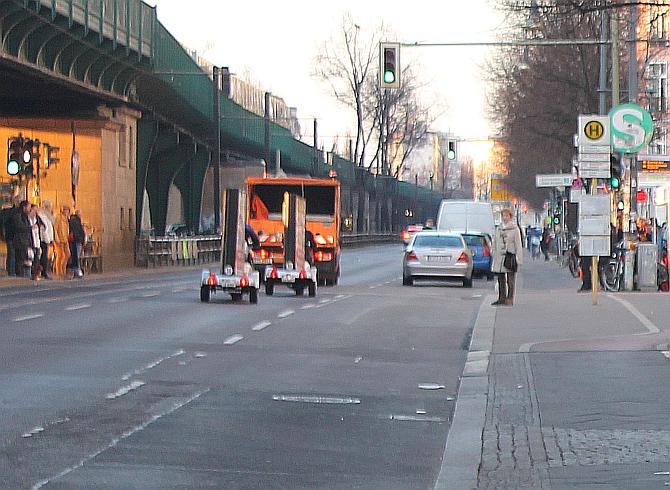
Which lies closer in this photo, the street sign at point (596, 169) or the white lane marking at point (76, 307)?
the white lane marking at point (76, 307)

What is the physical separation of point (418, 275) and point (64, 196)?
560 inches

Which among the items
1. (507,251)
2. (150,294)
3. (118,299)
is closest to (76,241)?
(150,294)

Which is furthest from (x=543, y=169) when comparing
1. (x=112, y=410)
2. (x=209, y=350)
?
(x=112, y=410)

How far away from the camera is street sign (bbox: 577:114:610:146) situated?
2350cm

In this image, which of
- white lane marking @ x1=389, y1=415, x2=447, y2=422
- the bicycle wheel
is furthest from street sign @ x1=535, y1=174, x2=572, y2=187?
white lane marking @ x1=389, y1=415, x2=447, y2=422

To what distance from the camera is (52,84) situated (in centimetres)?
3906

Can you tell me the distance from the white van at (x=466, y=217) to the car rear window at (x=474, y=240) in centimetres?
664

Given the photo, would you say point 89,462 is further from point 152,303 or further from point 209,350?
point 152,303

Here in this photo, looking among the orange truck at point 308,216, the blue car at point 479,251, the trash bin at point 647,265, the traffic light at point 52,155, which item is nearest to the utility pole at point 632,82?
the blue car at point 479,251

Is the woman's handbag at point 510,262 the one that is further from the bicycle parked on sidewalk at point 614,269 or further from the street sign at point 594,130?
the bicycle parked on sidewalk at point 614,269

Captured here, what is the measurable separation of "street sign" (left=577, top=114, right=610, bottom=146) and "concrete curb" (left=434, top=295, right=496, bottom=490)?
291 inches

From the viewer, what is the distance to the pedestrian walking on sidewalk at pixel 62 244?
41156mm

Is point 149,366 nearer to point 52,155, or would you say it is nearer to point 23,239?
point 23,239

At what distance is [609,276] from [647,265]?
1493 mm
